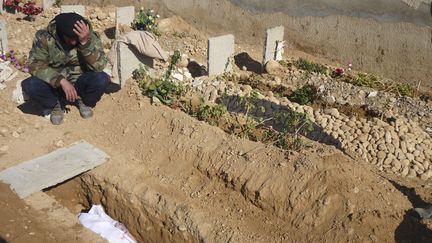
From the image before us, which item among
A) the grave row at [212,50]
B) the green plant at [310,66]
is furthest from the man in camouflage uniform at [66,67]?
the green plant at [310,66]

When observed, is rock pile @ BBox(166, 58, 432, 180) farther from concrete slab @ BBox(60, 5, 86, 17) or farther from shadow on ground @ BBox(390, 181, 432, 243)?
concrete slab @ BBox(60, 5, 86, 17)

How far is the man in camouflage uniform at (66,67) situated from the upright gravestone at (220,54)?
1986 mm

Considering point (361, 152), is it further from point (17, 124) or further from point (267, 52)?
point (17, 124)

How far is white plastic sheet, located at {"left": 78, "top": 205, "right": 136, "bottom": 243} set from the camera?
3803 millimetres

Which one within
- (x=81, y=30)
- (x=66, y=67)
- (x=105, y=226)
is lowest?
(x=105, y=226)

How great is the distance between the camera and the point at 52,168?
13.8ft

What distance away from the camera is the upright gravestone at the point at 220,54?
6.55 metres

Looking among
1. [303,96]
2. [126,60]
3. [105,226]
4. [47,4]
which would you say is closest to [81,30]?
[126,60]

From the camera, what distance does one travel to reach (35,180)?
13.1 feet

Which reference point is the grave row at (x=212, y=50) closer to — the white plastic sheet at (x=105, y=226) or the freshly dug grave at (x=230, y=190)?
the freshly dug grave at (x=230, y=190)

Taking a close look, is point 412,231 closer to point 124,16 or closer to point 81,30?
point 81,30

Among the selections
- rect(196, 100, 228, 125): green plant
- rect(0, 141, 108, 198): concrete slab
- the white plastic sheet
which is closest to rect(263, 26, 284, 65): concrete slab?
rect(196, 100, 228, 125): green plant

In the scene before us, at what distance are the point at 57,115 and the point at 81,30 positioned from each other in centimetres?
105

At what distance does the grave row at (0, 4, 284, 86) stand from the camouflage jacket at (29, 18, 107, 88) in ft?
1.39
